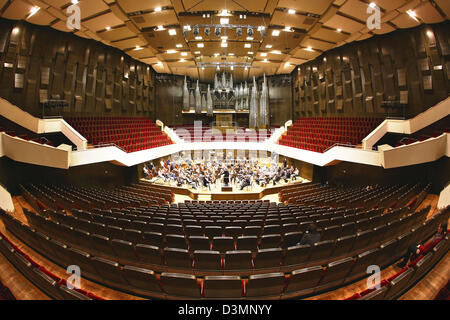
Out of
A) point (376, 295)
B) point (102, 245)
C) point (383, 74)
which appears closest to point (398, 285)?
point (376, 295)

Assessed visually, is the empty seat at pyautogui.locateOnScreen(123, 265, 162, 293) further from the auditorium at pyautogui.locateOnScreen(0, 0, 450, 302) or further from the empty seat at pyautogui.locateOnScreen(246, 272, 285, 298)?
the empty seat at pyautogui.locateOnScreen(246, 272, 285, 298)

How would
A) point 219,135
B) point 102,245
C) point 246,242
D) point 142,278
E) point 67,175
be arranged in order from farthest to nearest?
point 219,135 < point 67,175 < point 246,242 < point 102,245 < point 142,278

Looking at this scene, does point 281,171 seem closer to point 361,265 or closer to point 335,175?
point 335,175

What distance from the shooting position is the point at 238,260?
107 inches

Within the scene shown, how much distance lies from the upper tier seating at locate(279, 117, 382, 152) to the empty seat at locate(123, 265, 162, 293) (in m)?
9.58

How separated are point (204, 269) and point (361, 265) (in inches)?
74.7

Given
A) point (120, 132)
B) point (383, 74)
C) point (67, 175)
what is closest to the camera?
point (67, 175)

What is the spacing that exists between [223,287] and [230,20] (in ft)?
27.9

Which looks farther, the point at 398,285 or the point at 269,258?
the point at 269,258

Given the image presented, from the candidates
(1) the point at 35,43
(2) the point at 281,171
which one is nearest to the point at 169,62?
(1) the point at 35,43

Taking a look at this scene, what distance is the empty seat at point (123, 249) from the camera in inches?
113

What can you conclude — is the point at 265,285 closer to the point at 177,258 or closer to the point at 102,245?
the point at 177,258

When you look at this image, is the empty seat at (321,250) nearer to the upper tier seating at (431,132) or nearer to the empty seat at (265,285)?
the empty seat at (265,285)

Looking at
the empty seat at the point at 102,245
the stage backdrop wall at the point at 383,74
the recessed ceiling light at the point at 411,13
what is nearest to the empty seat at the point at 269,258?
the empty seat at the point at 102,245
